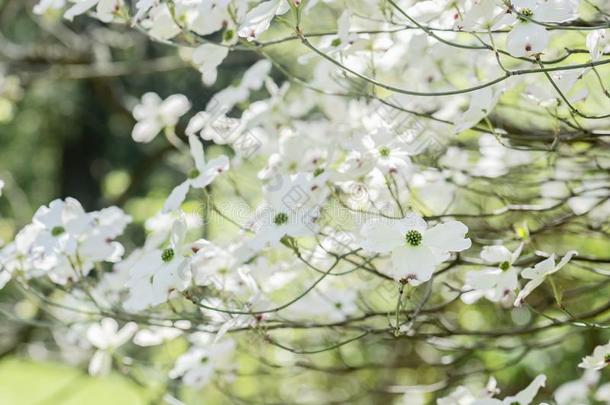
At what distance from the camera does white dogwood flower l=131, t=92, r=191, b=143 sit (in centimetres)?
178

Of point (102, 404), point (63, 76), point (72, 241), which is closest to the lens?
point (72, 241)

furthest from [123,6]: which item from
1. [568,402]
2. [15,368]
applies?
[15,368]

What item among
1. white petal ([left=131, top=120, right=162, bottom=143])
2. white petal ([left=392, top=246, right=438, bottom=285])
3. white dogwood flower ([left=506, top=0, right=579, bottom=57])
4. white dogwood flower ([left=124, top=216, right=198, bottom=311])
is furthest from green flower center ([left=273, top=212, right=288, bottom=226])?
white petal ([left=131, top=120, right=162, bottom=143])

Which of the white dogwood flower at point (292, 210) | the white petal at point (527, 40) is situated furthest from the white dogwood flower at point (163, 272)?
the white petal at point (527, 40)

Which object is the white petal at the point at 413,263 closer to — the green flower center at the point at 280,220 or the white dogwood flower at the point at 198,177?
the green flower center at the point at 280,220

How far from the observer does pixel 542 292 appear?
217cm

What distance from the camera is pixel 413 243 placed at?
3.34ft

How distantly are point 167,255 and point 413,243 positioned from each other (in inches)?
14.2

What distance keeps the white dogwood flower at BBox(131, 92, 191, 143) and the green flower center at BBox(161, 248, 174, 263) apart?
620mm

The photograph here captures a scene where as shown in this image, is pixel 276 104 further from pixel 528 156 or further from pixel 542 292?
pixel 542 292

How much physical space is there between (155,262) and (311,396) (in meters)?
2.26

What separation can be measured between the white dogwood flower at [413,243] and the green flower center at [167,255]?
0.30m

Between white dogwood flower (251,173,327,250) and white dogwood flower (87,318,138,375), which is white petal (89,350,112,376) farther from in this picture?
white dogwood flower (251,173,327,250)

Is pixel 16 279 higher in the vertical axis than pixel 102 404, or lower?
higher
